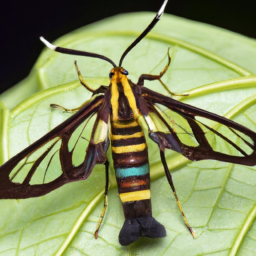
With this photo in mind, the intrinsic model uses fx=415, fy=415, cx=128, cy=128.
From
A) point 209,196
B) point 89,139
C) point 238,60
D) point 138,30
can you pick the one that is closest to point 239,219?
point 209,196

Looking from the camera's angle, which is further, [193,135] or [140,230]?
[193,135]

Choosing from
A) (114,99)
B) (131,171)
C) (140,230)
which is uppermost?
(114,99)

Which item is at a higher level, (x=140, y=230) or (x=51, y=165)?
(x=51, y=165)

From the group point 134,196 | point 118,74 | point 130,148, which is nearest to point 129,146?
point 130,148

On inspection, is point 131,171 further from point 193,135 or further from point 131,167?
point 193,135

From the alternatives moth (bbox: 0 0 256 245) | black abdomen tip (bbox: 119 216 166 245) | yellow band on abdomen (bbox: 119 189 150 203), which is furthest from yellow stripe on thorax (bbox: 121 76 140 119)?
Result: black abdomen tip (bbox: 119 216 166 245)

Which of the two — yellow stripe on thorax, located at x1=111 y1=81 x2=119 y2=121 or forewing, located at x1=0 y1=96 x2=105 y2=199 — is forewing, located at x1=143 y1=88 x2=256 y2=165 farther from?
forewing, located at x1=0 y1=96 x2=105 y2=199

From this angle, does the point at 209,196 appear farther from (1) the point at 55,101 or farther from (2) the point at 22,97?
(2) the point at 22,97
